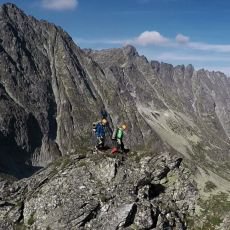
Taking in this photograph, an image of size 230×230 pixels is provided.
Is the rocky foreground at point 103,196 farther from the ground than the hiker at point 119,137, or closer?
closer

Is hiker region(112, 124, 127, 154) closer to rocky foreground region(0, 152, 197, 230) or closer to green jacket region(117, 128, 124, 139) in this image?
green jacket region(117, 128, 124, 139)

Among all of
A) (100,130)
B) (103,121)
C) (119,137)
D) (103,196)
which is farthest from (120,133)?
(103,196)

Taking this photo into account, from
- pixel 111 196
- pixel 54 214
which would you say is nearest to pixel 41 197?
pixel 54 214

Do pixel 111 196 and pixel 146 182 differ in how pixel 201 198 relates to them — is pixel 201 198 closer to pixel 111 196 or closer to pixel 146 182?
pixel 146 182

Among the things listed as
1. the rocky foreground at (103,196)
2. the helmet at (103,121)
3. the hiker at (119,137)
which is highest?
the helmet at (103,121)

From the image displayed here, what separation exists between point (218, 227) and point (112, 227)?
10.2 meters

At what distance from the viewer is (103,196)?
36594 millimetres

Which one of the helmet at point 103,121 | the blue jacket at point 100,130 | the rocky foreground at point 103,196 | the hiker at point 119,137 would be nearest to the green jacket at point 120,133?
the hiker at point 119,137

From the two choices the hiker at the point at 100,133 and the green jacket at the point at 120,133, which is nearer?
the hiker at the point at 100,133

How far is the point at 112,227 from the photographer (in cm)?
3447

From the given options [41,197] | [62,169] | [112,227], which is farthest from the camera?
[62,169]

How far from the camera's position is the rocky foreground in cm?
3544

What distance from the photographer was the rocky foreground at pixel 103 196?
35438 millimetres

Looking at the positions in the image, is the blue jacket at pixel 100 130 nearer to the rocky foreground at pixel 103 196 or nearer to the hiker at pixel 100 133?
the hiker at pixel 100 133
